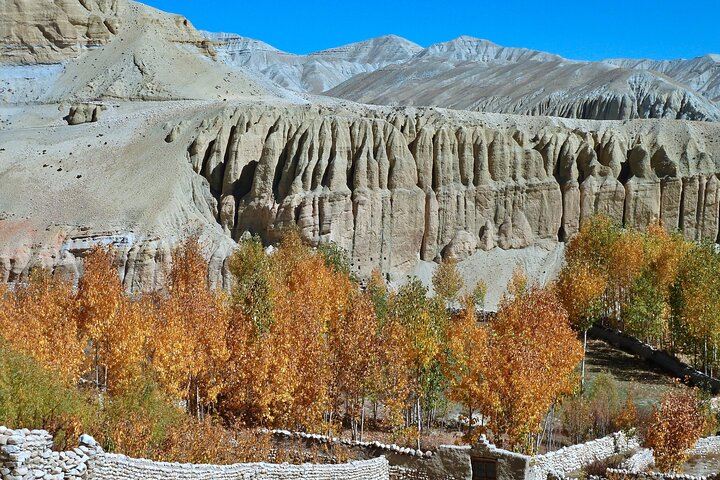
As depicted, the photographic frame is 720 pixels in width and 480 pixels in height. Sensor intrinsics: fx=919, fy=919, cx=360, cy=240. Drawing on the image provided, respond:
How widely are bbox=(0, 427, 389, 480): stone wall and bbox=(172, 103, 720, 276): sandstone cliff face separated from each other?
5522 cm

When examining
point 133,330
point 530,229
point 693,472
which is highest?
point 530,229

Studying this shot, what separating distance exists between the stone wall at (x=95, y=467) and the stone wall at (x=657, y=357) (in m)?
25.7

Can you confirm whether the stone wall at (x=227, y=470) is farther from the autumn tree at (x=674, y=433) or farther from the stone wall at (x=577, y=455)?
the autumn tree at (x=674, y=433)

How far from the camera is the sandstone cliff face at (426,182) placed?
3248 inches

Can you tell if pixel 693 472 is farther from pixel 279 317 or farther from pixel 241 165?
pixel 241 165

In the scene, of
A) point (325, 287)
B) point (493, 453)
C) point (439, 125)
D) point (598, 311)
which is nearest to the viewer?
point (493, 453)

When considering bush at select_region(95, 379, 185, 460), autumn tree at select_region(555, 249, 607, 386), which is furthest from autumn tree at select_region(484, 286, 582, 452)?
autumn tree at select_region(555, 249, 607, 386)

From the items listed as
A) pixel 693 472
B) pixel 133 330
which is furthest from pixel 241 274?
pixel 693 472

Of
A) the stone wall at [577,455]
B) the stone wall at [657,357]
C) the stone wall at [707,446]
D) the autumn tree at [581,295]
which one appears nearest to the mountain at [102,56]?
the stone wall at [657,357]

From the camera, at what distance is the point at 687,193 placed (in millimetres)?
89562

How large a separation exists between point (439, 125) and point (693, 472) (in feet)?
205

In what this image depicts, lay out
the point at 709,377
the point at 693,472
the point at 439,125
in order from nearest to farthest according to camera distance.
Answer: the point at 693,472 → the point at 709,377 → the point at 439,125

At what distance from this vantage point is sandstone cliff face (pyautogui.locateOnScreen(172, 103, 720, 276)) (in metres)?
82.5

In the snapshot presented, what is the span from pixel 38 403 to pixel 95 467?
3.97 metres
